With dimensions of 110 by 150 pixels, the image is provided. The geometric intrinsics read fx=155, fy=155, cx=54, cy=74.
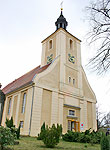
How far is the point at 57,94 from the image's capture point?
68.6 feet

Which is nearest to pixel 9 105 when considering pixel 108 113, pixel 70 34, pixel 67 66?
pixel 67 66

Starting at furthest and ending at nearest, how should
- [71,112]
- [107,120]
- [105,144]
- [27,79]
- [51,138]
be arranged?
[107,120]
[27,79]
[71,112]
[51,138]
[105,144]

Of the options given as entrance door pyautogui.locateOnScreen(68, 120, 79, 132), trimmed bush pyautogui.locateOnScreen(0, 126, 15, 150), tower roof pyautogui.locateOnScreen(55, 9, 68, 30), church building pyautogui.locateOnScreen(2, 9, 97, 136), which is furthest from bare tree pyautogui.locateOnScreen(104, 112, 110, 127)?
trimmed bush pyautogui.locateOnScreen(0, 126, 15, 150)

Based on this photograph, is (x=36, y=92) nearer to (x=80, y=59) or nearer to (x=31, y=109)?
(x=31, y=109)

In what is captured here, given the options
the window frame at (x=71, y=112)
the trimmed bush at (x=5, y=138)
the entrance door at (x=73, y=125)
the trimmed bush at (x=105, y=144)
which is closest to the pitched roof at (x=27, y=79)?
the window frame at (x=71, y=112)

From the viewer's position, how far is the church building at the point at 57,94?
18594 mm

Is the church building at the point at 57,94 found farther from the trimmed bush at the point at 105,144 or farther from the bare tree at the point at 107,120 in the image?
the bare tree at the point at 107,120

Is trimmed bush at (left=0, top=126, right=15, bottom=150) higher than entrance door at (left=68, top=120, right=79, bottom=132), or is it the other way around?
trimmed bush at (left=0, top=126, right=15, bottom=150)

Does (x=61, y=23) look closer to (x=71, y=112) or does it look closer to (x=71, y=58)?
(x=71, y=58)

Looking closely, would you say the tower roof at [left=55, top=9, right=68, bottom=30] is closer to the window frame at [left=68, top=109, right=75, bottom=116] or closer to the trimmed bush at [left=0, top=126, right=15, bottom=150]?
the window frame at [left=68, top=109, right=75, bottom=116]

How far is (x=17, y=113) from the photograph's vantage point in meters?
20.9

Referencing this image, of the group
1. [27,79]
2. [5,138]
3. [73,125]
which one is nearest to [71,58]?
[27,79]

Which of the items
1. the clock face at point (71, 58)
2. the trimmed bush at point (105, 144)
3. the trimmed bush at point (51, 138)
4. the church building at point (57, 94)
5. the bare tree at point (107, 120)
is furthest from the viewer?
the bare tree at point (107, 120)

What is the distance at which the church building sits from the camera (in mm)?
18594
